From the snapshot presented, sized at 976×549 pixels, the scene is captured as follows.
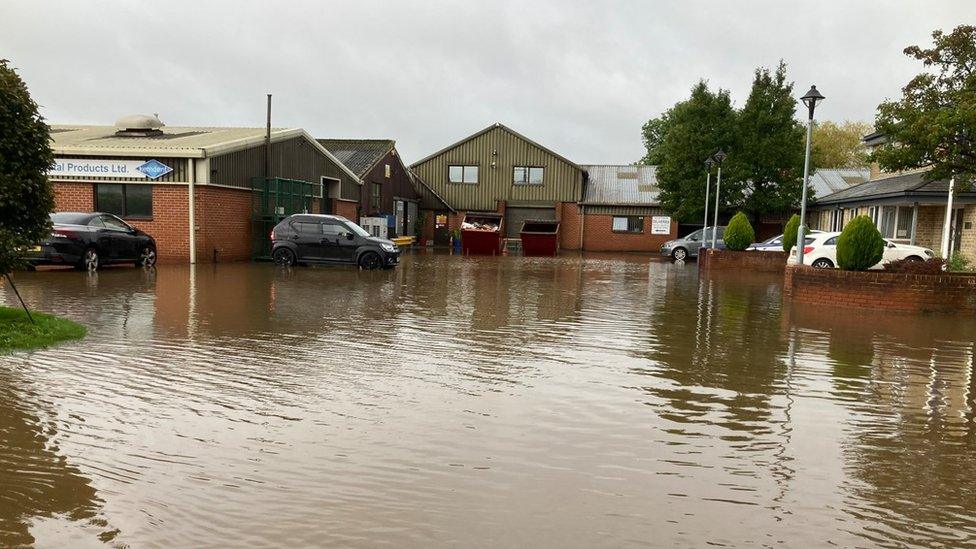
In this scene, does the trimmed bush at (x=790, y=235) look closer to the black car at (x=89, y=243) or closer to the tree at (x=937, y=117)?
the tree at (x=937, y=117)

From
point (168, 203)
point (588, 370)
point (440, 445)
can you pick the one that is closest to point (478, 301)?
point (588, 370)

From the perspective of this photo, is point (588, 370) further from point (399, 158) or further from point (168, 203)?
point (399, 158)

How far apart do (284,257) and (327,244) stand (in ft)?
4.66

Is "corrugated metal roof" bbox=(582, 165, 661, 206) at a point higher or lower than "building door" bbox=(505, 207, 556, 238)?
higher

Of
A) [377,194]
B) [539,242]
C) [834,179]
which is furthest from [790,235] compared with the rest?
[834,179]

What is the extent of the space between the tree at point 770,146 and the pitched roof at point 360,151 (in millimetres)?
18005

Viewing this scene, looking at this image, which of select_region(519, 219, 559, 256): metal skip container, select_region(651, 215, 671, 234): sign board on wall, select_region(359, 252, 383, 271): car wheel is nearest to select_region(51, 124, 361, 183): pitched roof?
select_region(359, 252, 383, 271): car wheel

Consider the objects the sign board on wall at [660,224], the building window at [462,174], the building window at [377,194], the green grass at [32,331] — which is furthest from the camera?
the building window at [462,174]

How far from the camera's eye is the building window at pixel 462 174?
150 ft

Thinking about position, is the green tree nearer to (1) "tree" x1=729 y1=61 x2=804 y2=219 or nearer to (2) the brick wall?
(2) the brick wall

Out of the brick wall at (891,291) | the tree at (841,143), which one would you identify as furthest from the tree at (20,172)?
the tree at (841,143)

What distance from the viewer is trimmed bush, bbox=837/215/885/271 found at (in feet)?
46.4

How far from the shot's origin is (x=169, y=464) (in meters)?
4.71

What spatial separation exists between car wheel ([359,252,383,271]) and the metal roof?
29650 millimetres
